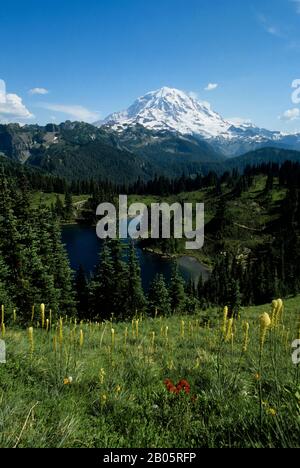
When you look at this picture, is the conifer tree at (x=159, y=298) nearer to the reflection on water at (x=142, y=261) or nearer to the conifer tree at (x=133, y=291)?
the conifer tree at (x=133, y=291)

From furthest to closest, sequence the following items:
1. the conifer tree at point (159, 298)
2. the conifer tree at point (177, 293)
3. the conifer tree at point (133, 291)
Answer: the conifer tree at point (177, 293)
the conifer tree at point (133, 291)
the conifer tree at point (159, 298)

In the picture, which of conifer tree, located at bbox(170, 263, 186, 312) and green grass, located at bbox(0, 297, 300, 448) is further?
A: conifer tree, located at bbox(170, 263, 186, 312)

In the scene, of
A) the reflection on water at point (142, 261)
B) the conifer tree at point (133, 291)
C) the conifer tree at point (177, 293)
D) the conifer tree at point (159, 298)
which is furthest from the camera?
the reflection on water at point (142, 261)

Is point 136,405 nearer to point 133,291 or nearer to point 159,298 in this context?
point 159,298

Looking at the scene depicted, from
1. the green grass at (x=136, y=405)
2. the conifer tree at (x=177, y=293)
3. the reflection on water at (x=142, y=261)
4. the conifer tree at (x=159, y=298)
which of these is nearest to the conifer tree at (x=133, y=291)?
the conifer tree at (x=159, y=298)

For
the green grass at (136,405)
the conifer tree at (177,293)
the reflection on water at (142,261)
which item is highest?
the green grass at (136,405)

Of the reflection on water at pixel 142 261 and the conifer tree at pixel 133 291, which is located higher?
the conifer tree at pixel 133 291

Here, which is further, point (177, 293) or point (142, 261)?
point (142, 261)

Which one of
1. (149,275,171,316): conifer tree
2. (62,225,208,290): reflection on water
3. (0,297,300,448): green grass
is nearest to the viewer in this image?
(0,297,300,448): green grass

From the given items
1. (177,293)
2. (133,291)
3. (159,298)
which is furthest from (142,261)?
(159,298)

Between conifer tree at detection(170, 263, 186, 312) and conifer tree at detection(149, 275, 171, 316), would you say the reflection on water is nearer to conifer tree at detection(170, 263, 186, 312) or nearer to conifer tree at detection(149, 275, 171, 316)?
conifer tree at detection(170, 263, 186, 312)

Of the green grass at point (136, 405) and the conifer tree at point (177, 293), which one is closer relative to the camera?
the green grass at point (136, 405)

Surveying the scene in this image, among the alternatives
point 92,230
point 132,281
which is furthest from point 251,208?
point 132,281

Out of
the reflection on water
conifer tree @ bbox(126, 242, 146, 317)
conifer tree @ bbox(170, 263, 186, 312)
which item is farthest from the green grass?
the reflection on water
